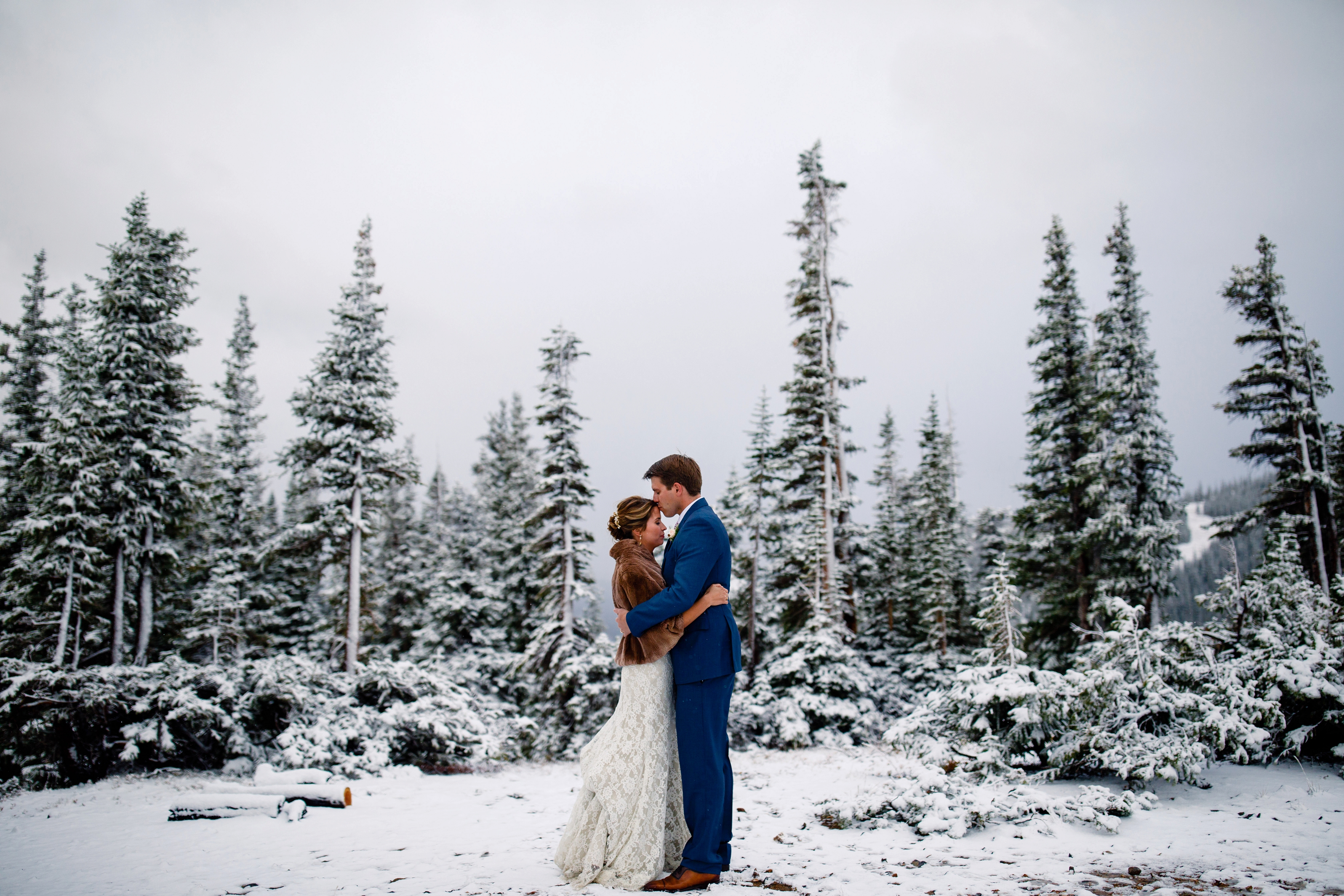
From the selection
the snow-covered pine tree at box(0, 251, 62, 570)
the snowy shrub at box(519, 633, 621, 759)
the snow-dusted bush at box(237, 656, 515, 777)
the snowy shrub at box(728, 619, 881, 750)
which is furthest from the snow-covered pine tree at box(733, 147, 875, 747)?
the snow-covered pine tree at box(0, 251, 62, 570)

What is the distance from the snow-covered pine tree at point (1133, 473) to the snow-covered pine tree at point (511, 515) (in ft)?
59.0

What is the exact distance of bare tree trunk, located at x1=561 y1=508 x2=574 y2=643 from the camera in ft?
61.6

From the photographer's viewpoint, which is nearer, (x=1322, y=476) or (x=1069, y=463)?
(x=1322, y=476)

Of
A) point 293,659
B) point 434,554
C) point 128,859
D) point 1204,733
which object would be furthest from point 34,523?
point 1204,733

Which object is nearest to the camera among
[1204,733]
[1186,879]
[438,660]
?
[1186,879]

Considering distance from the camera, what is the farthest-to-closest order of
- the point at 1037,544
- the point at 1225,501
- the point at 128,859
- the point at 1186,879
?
the point at 1225,501 < the point at 1037,544 < the point at 128,859 < the point at 1186,879

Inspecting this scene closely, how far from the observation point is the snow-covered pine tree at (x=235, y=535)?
23203 mm

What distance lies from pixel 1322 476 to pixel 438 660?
28811 mm

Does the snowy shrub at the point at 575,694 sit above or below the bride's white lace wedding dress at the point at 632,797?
below

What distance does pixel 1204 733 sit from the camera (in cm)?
720

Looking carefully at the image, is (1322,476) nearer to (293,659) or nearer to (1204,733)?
(1204,733)

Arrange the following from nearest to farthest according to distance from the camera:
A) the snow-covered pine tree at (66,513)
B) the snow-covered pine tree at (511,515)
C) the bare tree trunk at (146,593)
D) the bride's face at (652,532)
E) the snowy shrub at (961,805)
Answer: the bride's face at (652,532) < the snowy shrub at (961,805) < the snow-covered pine tree at (66,513) < the bare tree trunk at (146,593) < the snow-covered pine tree at (511,515)

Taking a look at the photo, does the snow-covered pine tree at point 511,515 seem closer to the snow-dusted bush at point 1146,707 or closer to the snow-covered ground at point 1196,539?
the snow-dusted bush at point 1146,707

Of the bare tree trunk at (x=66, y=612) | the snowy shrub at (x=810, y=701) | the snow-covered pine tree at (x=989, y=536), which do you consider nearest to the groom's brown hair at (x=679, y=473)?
the snowy shrub at (x=810, y=701)
